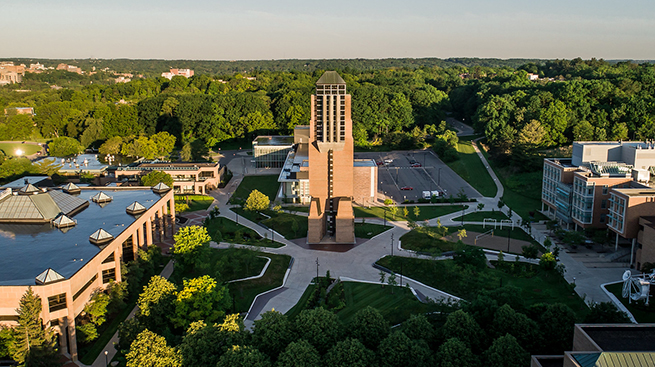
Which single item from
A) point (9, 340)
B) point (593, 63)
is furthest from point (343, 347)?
point (593, 63)

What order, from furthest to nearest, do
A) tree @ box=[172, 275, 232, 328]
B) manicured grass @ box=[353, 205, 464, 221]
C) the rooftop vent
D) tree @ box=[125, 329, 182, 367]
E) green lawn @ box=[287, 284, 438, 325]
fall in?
manicured grass @ box=[353, 205, 464, 221]
the rooftop vent
green lawn @ box=[287, 284, 438, 325]
tree @ box=[172, 275, 232, 328]
tree @ box=[125, 329, 182, 367]

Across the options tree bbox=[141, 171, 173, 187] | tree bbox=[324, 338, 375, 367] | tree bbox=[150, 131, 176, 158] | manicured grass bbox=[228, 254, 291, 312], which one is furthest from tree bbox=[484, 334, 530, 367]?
tree bbox=[150, 131, 176, 158]

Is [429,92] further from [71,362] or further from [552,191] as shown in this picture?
[71,362]

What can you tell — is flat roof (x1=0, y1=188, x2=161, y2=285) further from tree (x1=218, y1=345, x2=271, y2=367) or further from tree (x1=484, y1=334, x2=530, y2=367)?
tree (x1=484, y1=334, x2=530, y2=367)

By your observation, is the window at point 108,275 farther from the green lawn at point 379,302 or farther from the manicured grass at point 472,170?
the manicured grass at point 472,170

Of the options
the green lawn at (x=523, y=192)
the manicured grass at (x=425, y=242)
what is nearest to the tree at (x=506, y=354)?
the manicured grass at (x=425, y=242)

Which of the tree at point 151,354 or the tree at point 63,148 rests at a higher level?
the tree at point 63,148

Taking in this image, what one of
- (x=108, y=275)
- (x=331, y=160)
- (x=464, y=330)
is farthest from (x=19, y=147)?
(x=464, y=330)
